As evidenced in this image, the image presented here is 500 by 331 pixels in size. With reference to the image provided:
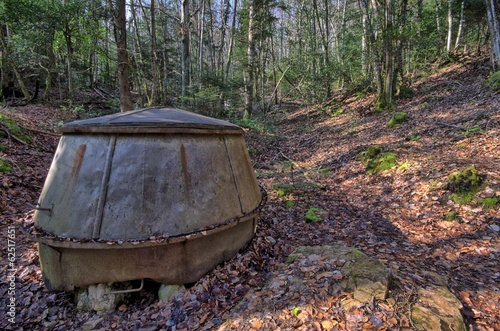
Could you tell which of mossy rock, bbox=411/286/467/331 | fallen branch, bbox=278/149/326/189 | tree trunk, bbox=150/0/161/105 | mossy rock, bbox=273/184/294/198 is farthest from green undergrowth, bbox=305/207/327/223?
tree trunk, bbox=150/0/161/105

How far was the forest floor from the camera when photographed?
3.12 metres

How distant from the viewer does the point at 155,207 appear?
129 inches

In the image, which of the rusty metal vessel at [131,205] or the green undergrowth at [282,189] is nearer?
the rusty metal vessel at [131,205]

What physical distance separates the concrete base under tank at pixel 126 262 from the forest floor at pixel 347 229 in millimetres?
248

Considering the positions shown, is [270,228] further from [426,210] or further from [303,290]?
[426,210]

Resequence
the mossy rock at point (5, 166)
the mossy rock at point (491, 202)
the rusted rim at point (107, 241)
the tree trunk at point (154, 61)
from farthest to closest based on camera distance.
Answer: the tree trunk at point (154, 61) < the mossy rock at point (5, 166) < the mossy rock at point (491, 202) < the rusted rim at point (107, 241)

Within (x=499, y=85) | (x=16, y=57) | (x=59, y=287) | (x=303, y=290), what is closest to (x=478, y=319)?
(x=303, y=290)

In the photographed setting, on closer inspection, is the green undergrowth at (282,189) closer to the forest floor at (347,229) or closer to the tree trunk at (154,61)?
the forest floor at (347,229)

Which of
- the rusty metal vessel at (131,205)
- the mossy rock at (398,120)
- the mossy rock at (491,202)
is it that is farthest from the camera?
the mossy rock at (398,120)

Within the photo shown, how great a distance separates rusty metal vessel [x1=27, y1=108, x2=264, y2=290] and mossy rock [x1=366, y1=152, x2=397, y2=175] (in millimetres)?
5860

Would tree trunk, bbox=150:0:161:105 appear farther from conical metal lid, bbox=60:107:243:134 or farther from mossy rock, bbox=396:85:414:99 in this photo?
mossy rock, bbox=396:85:414:99

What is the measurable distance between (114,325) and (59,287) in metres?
0.94

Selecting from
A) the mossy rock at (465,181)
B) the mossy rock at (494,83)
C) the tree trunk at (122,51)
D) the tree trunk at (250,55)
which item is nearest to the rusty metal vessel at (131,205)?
the mossy rock at (465,181)

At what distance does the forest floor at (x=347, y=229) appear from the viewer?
3.12 metres
